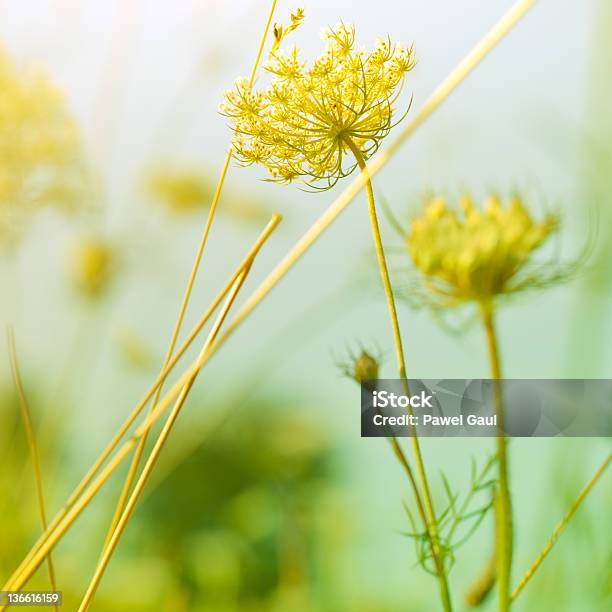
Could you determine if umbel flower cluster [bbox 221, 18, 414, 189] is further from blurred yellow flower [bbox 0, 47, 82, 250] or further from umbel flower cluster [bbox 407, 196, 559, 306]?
blurred yellow flower [bbox 0, 47, 82, 250]

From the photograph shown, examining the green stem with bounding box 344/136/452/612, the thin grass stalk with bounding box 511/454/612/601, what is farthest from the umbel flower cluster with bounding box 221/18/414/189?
the thin grass stalk with bounding box 511/454/612/601

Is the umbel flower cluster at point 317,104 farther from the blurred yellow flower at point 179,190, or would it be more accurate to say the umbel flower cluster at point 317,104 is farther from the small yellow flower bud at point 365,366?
the blurred yellow flower at point 179,190

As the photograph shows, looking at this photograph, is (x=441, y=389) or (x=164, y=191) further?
(x=164, y=191)

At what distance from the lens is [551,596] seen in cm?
48

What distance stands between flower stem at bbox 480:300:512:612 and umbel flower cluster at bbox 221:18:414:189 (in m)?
0.13

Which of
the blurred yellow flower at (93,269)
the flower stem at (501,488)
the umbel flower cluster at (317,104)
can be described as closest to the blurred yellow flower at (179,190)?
the blurred yellow flower at (93,269)

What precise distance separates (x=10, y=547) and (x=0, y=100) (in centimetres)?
50

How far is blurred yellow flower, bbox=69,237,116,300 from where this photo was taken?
67cm

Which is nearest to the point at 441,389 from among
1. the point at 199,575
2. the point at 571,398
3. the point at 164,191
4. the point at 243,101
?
the point at 571,398

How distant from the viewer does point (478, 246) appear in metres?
0.31

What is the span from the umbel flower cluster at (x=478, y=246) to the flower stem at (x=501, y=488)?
1 centimetres

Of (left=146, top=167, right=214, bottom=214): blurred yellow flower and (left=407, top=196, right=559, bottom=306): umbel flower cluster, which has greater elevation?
(left=146, top=167, right=214, bottom=214): blurred yellow flower

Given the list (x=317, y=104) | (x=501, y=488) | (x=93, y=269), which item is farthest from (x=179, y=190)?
(x=501, y=488)

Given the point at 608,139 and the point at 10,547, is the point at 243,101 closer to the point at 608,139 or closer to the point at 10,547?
the point at 608,139
